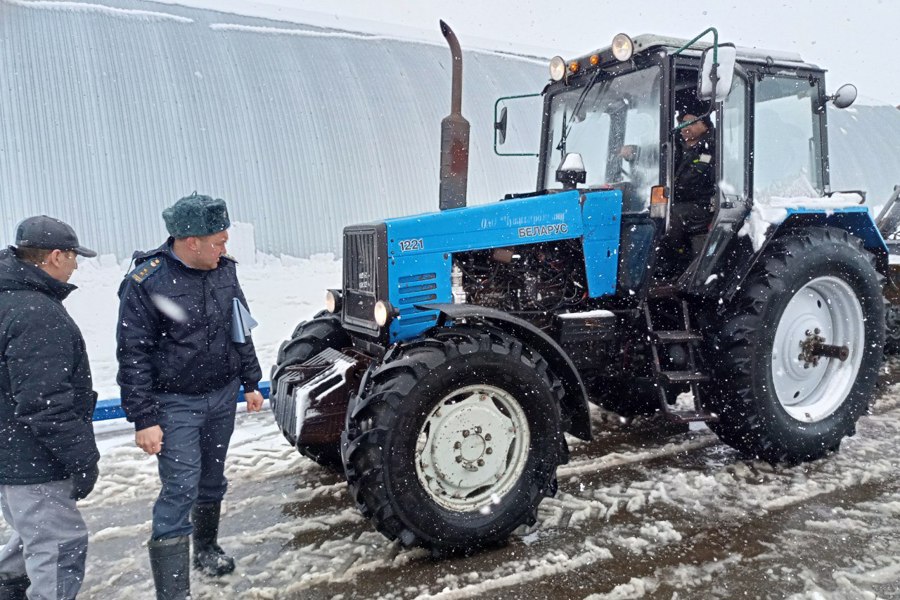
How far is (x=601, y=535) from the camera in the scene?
3473mm

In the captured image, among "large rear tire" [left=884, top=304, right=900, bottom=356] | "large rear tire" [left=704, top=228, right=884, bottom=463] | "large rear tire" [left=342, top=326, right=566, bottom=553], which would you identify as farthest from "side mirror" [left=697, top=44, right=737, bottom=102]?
"large rear tire" [left=884, top=304, right=900, bottom=356]

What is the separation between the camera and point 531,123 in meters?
14.4

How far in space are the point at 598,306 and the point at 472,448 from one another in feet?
4.86

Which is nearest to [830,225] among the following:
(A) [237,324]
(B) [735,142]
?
(B) [735,142]

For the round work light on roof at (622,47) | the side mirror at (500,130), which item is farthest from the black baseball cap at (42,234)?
the side mirror at (500,130)

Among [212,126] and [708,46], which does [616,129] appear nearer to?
[708,46]

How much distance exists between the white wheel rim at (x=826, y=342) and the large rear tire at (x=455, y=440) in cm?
197

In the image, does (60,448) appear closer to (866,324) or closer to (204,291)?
(204,291)

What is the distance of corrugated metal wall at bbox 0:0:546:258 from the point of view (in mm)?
9492

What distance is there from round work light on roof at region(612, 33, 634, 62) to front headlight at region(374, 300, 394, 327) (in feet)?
6.60

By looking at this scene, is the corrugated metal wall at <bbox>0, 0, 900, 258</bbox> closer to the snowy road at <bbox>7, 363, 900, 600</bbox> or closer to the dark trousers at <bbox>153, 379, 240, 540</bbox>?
the snowy road at <bbox>7, 363, 900, 600</bbox>

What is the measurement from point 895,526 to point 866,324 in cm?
171

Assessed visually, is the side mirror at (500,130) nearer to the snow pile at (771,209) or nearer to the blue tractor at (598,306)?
the blue tractor at (598,306)

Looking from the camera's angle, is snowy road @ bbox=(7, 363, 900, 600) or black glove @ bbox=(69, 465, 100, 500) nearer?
black glove @ bbox=(69, 465, 100, 500)
